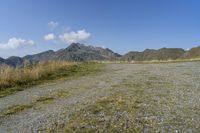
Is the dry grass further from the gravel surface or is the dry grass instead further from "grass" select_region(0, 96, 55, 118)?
"grass" select_region(0, 96, 55, 118)

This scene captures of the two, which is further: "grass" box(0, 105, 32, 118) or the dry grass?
the dry grass

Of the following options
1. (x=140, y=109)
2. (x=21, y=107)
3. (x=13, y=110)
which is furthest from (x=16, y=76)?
(x=140, y=109)

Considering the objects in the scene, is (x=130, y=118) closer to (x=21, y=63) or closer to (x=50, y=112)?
(x=50, y=112)

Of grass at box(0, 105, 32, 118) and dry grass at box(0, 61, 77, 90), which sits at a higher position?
dry grass at box(0, 61, 77, 90)

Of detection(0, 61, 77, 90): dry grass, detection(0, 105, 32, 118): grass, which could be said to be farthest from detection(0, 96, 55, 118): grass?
detection(0, 61, 77, 90): dry grass

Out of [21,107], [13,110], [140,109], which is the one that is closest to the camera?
[140,109]

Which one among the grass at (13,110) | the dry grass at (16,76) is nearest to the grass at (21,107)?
the grass at (13,110)

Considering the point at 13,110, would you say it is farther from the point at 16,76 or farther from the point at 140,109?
the point at 16,76

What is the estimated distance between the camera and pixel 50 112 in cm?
940

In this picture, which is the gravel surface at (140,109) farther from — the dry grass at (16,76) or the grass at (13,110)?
the dry grass at (16,76)

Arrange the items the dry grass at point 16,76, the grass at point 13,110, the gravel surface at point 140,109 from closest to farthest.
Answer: the gravel surface at point 140,109 < the grass at point 13,110 < the dry grass at point 16,76

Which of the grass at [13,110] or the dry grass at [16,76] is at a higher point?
the dry grass at [16,76]

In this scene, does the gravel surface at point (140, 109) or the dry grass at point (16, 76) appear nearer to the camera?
the gravel surface at point (140, 109)

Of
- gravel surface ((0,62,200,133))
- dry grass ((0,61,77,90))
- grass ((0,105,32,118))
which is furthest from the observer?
dry grass ((0,61,77,90))
